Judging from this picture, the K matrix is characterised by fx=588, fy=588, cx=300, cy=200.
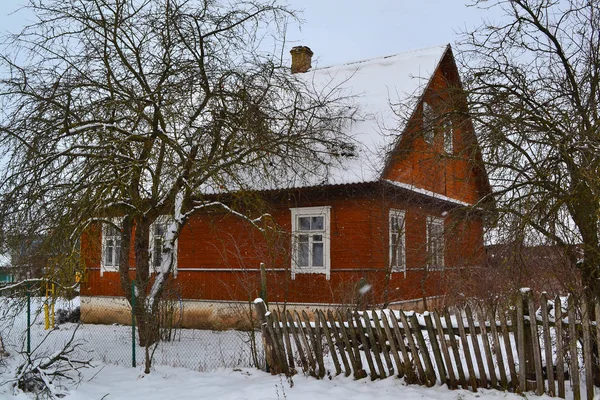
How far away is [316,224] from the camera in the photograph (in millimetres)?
13930

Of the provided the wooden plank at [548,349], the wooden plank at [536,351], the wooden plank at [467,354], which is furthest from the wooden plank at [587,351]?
the wooden plank at [467,354]

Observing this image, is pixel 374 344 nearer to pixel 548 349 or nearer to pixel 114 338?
pixel 548 349

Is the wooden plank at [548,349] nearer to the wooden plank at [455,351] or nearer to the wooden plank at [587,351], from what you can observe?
the wooden plank at [587,351]

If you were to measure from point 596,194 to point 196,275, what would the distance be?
11.6 meters

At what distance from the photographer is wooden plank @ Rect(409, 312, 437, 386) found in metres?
6.64

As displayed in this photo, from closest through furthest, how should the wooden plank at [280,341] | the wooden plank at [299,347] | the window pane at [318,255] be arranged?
the wooden plank at [299,347] → the wooden plank at [280,341] → the window pane at [318,255]

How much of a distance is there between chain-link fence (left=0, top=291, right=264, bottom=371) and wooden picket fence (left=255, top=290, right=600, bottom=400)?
1.02 metres

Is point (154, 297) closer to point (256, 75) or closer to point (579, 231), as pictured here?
point (256, 75)

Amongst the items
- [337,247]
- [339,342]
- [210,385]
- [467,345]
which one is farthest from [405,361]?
[337,247]

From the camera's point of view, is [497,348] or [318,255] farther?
[318,255]

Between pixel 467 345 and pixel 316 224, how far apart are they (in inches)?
305

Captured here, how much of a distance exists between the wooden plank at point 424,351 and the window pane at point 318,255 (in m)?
6.99

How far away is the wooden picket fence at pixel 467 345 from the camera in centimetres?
604

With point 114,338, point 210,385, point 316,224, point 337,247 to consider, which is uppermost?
point 316,224
